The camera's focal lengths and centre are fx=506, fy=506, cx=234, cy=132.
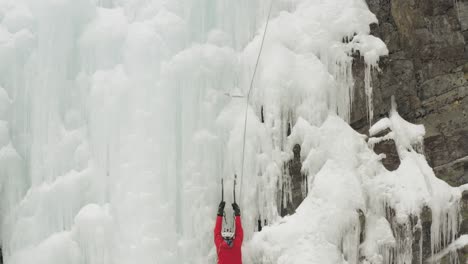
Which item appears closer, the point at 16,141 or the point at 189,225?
the point at 189,225

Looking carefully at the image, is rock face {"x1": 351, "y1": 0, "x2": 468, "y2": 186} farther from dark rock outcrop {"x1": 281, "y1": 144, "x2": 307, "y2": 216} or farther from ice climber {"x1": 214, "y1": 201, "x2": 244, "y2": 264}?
ice climber {"x1": 214, "y1": 201, "x2": 244, "y2": 264}

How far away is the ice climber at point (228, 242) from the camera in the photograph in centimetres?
513

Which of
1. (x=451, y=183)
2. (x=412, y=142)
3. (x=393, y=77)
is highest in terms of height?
(x=393, y=77)

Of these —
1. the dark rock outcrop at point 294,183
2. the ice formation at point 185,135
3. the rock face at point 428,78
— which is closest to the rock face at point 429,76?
the rock face at point 428,78

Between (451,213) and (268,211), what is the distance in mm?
2004

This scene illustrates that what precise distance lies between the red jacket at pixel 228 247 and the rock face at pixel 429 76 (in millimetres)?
1832

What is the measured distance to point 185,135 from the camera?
5590mm

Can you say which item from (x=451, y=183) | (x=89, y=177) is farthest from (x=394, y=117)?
(x=89, y=177)

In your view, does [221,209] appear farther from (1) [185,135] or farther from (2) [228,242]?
(1) [185,135]

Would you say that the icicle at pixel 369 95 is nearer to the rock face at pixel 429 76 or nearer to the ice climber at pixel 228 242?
the rock face at pixel 429 76

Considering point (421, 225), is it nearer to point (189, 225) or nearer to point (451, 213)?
point (451, 213)

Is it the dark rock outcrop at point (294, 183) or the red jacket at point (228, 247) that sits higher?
the dark rock outcrop at point (294, 183)

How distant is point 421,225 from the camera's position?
5.48 m

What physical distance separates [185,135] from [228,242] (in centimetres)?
127
